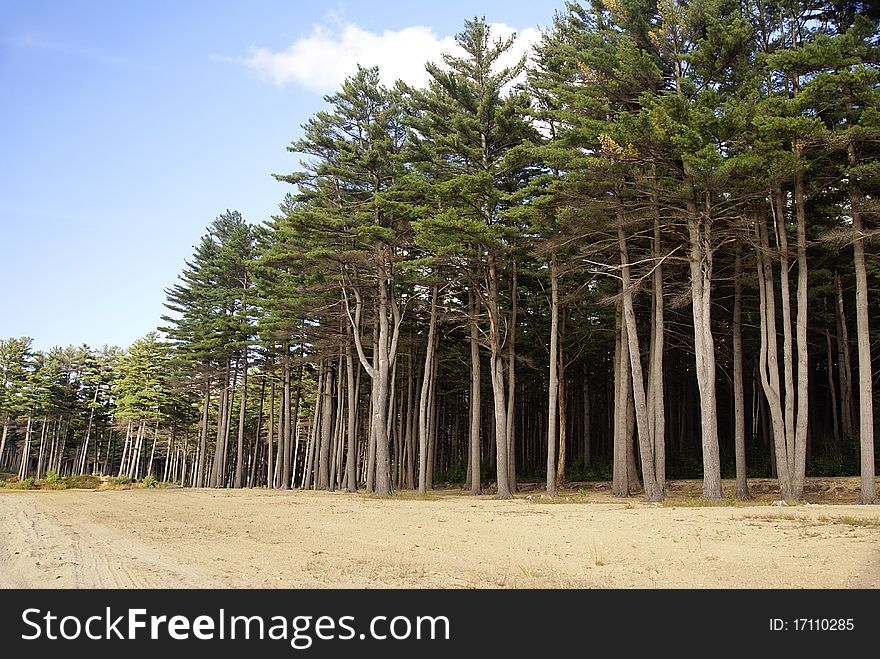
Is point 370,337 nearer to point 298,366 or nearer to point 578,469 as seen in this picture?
point 298,366

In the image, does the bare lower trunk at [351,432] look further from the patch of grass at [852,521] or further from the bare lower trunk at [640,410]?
the patch of grass at [852,521]

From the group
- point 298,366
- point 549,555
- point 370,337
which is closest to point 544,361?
point 370,337

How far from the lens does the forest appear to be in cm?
1758

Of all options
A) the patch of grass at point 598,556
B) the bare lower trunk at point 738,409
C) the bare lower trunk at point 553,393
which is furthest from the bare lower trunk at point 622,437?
the patch of grass at point 598,556

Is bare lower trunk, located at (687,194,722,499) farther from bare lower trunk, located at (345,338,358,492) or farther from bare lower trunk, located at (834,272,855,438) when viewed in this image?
bare lower trunk, located at (345,338,358,492)

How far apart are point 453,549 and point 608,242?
15455 mm

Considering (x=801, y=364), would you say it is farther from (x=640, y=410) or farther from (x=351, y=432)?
(x=351, y=432)

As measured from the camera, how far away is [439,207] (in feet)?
83.8

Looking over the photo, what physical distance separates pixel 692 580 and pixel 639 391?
1313 centimetres

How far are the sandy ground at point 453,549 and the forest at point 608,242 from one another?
636 centimetres

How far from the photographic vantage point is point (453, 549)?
1010cm

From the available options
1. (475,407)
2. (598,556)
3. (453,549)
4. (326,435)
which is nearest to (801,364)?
(598,556)

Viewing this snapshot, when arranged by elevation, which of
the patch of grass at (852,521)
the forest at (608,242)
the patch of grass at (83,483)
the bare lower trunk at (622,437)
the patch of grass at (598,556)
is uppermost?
the forest at (608,242)

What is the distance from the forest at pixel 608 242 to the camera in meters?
17.6
